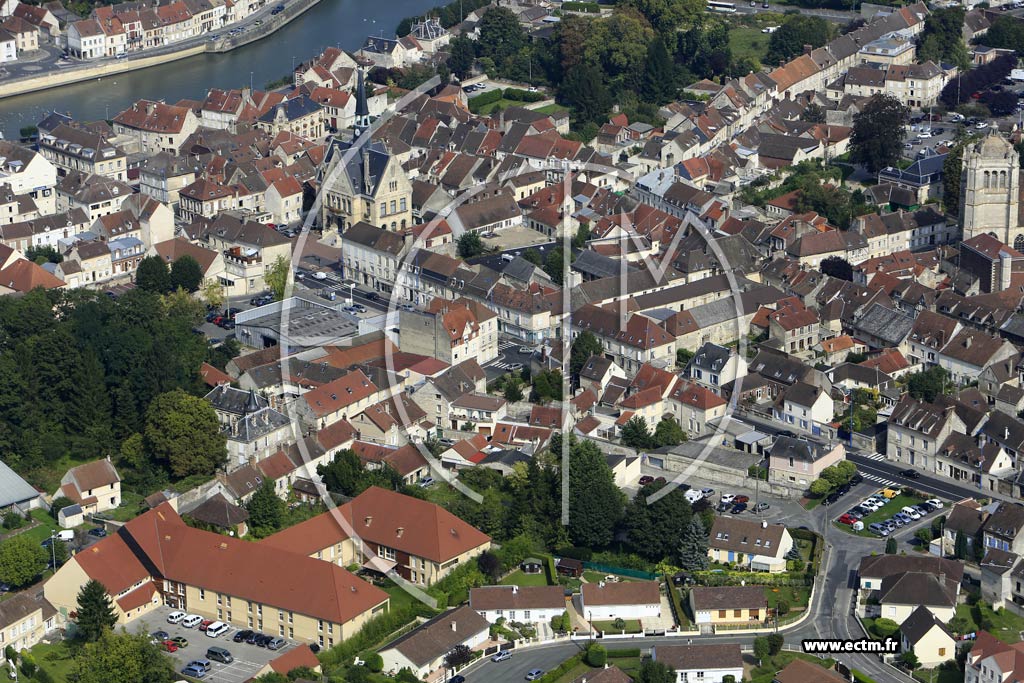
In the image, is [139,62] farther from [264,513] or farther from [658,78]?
[264,513]

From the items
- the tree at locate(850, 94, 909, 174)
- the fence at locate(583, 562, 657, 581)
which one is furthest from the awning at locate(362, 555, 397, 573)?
the tree at locate(850, 94, 909, 174)

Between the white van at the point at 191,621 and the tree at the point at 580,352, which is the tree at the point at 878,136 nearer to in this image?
the tree at the point at 580,352

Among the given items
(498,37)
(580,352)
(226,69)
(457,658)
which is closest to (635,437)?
(580,352)

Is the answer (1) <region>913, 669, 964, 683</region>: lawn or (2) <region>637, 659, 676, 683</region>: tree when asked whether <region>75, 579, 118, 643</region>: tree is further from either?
(1) <region>913, 669, 964, 683</region>: lawn

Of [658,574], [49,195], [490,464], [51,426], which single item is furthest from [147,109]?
[658,574]

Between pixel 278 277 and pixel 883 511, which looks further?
pixel 278 277

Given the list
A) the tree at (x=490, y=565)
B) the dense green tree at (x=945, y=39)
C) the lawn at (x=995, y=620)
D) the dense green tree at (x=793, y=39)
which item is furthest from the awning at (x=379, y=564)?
the dense green tree at (x=793, y=39)

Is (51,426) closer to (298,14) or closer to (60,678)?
(60,678)
